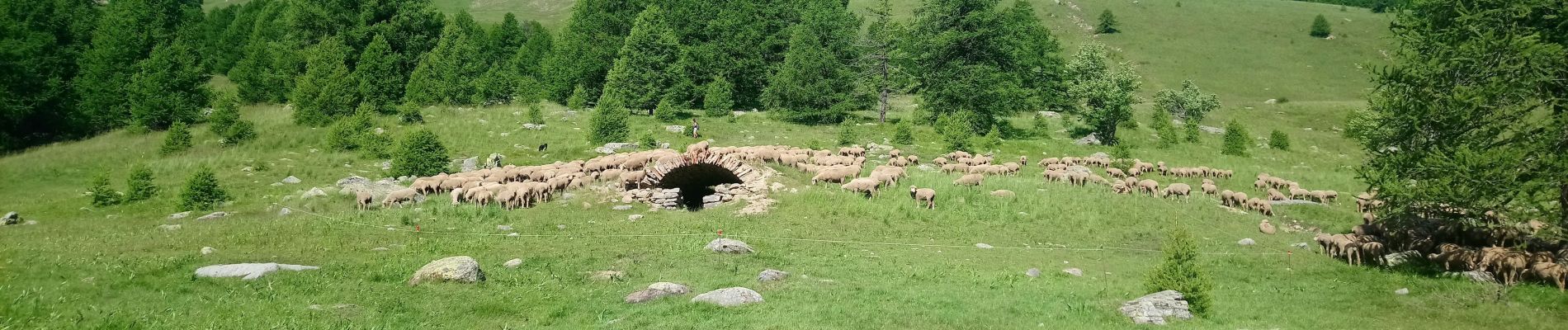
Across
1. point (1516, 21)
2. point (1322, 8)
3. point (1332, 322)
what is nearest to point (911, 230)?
point (1332, 322)

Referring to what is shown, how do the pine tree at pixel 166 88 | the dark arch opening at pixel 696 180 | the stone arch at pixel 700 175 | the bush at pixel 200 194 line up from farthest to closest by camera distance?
the pine tree at pixel 166 88
the dark arch opening at pixel 696 180
the stone arch at pixel 700 175
the bush at pixel 200 194

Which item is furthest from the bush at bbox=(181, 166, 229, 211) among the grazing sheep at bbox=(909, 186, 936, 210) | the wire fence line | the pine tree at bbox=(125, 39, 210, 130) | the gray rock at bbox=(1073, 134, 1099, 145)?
the gray rock at bbox=(1073, 134, 1099, 145)

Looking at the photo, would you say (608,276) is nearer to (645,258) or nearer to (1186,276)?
(645,258)

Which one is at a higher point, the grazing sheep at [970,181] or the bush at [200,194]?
the bush at [200,194]

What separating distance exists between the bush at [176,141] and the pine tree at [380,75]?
11.0 m

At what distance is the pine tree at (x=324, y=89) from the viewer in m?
39.2

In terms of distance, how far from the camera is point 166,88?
126 ft

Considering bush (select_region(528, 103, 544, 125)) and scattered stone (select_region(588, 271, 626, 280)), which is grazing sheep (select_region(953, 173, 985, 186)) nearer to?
scattered stone (select_region(588, 271, 626, 280))

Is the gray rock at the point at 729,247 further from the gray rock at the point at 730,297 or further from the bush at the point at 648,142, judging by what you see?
the bush at the point at 648,142

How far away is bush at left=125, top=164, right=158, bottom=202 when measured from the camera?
23469 mm

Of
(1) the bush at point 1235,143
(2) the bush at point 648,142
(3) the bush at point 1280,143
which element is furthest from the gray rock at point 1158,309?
(3) the bush at point 1280,143

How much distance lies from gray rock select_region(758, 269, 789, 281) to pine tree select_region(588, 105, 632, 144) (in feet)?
72.5

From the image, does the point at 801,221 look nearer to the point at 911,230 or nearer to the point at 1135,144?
the point at 911,230

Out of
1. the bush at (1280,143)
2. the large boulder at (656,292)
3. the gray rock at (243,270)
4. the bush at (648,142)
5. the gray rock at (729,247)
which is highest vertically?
the gray rock at (243,270)
